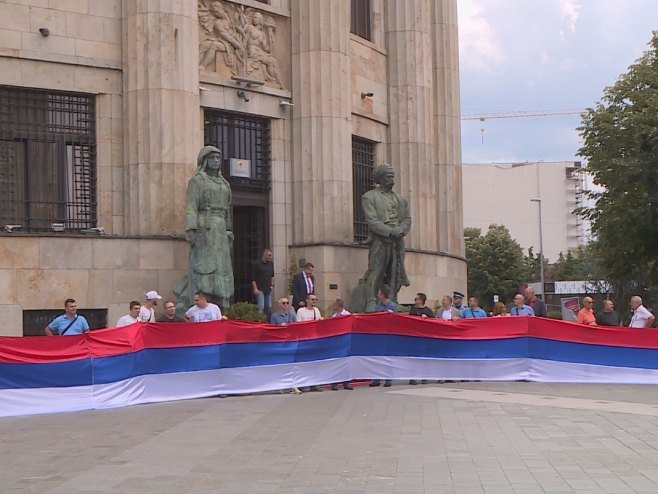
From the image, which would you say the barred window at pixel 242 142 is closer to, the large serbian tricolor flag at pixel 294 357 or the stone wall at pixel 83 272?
the stone wall at pixel 83 272

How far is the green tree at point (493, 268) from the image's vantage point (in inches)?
3371

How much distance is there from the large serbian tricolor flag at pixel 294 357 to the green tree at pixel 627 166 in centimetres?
1500

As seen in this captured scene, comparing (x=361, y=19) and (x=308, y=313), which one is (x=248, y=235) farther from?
(x=361, y=19)

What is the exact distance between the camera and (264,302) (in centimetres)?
2297

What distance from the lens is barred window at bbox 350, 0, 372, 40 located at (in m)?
28.4

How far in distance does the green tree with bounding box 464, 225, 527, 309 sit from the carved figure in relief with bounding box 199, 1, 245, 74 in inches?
2470

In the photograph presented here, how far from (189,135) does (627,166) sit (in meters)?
17.2

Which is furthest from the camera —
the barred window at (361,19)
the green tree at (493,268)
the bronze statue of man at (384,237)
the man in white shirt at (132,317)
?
the green tree at (493,268)

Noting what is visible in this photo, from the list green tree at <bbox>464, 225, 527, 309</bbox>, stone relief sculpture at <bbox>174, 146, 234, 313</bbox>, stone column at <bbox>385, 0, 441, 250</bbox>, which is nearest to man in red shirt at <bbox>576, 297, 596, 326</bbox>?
stone relief sculpture at <bbox>174, 146, 234, 313</bbox>

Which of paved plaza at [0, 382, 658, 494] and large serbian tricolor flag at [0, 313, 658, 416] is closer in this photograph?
paved plaza at [0, 382, 658, 494]

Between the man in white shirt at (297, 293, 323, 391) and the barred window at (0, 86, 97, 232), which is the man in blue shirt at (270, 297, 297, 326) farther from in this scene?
the barred window at (0, 86, 97, 232)

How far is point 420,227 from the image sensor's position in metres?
28.5

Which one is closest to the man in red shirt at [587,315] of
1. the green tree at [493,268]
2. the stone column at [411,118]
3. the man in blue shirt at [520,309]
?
the man in blue shirt at [520,309]

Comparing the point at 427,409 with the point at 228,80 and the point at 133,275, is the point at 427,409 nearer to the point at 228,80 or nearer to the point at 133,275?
the point at 133,275
